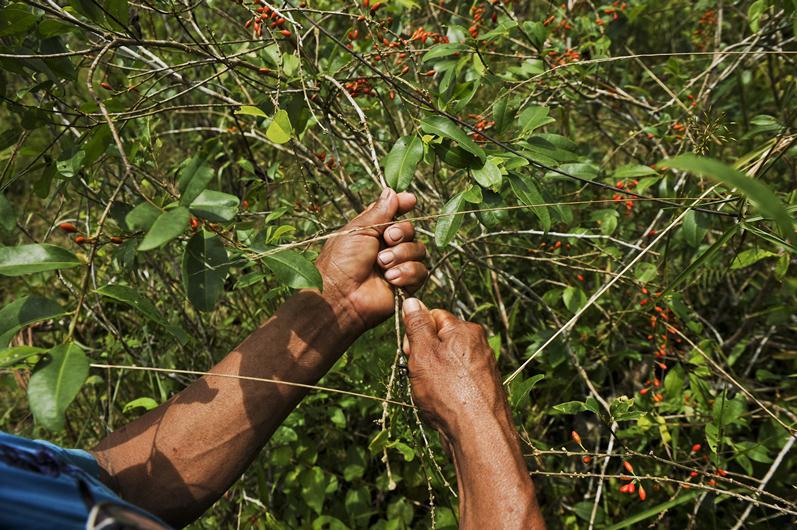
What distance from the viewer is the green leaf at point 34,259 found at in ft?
2.93

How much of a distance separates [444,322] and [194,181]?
0.68 m

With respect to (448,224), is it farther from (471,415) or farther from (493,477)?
(493,477)

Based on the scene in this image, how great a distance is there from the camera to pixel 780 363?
2.33m

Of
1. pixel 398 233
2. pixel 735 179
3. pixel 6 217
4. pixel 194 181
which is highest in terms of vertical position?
pixel 735 179

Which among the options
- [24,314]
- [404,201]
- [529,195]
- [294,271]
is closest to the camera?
[24,314]

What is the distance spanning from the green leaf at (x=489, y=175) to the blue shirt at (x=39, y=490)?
854 mm

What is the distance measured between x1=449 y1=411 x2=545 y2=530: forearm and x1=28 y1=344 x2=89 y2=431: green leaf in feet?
2.56

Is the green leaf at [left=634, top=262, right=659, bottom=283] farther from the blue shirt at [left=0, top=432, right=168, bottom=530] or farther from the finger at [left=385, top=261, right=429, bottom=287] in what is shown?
the blue shirt at [left=0, top=432, right=168, bottom=530]

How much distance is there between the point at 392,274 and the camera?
4.89ft

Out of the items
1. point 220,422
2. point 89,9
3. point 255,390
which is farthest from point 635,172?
point 89,9

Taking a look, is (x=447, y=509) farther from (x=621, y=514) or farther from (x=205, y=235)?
(x=205, y=235)

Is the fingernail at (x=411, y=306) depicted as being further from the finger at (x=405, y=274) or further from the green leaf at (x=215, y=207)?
the green leaf at (x=215, y=207)

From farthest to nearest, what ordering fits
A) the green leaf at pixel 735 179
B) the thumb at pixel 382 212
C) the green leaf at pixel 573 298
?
1. the green leaf at pixel 573 298
2. the thumb at pixel 382 212
3. the green leaf at pixel 735 179

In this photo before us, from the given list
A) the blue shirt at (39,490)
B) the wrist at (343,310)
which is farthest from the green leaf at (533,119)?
the blue shirt at (39,490)
